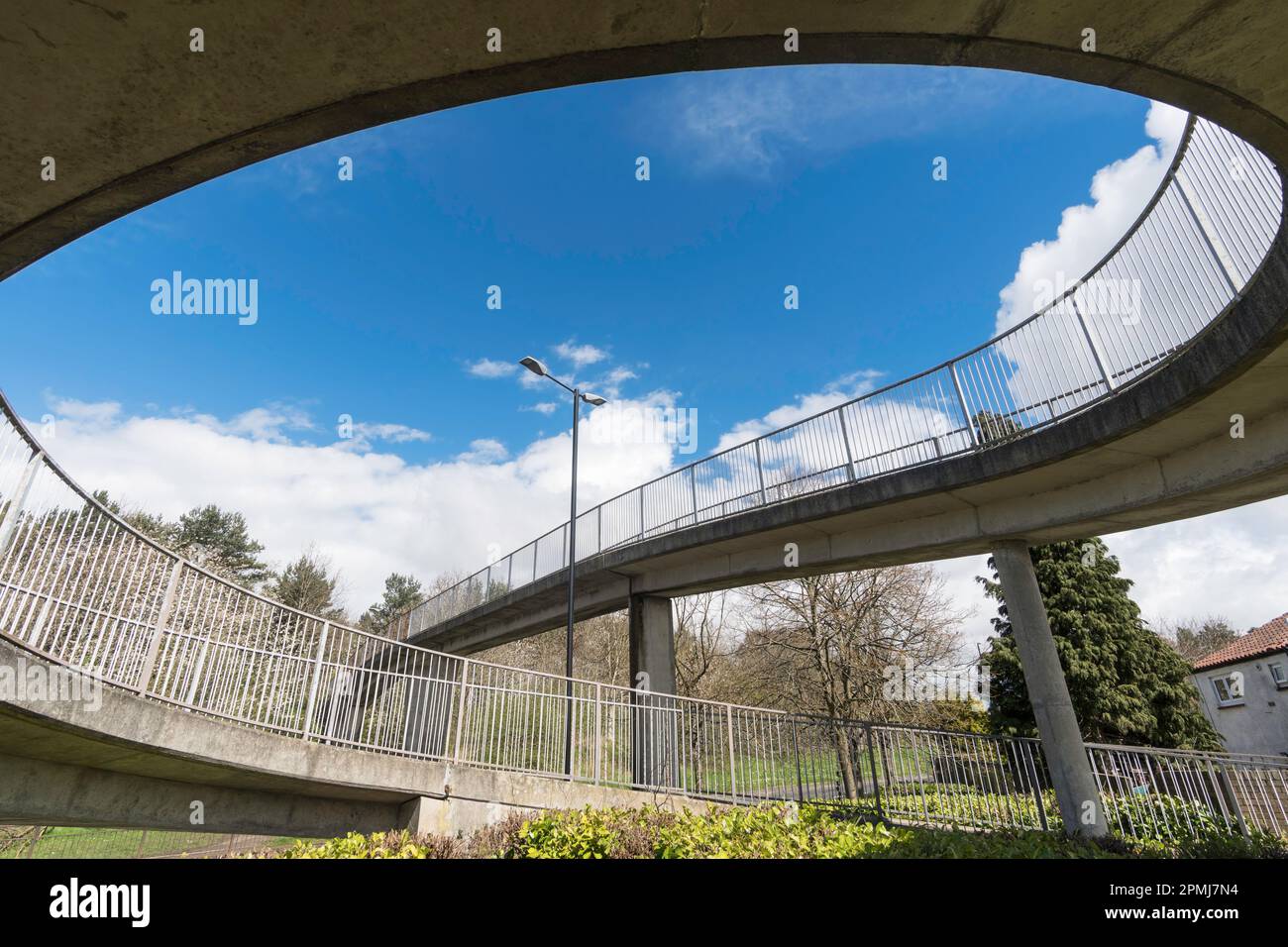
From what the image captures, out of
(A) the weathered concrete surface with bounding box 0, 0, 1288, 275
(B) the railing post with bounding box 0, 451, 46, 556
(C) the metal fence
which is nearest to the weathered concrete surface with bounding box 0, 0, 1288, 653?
(A) the weathered concrete surface with bounding box 0, 0, 1288, 275

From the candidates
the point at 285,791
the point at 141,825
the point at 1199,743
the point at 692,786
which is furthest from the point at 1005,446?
the point at 1199,743

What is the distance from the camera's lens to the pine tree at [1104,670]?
19.3 metres

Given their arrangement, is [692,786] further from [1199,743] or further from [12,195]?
[1199,743]

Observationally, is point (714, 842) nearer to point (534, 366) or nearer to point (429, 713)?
point (429, 713)

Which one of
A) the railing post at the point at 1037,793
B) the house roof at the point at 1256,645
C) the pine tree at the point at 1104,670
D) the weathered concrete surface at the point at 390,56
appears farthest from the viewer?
the house roof at the point at 1256,645

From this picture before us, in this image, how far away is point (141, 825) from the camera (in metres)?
7.97

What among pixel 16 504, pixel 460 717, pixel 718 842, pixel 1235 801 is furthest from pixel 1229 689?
pixel 16 504

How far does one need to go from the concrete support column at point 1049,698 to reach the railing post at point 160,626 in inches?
501

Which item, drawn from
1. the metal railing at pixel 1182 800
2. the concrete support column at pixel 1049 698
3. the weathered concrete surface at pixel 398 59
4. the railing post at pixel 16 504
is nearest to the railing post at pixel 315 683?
the railing post at pixel 16 504

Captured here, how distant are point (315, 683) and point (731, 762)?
721 cm

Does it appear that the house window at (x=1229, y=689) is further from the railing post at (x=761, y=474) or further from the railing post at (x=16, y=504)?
the railing post at (x=16, y=504)

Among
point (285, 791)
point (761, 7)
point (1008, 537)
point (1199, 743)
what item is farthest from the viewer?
point (1199, 743)

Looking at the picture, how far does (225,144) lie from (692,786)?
1162 cm

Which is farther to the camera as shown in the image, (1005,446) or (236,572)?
(236,572)
